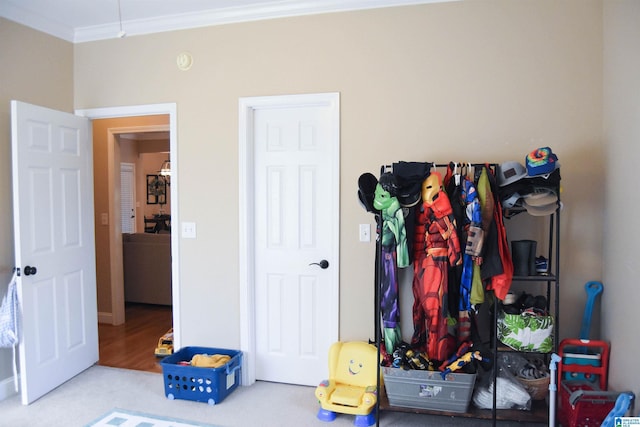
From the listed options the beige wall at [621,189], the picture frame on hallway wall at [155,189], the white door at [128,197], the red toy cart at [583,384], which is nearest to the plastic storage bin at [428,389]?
the red toy cart at [583,384]

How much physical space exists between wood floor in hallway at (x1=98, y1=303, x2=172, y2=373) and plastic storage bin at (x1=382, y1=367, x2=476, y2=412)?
1.99 meters

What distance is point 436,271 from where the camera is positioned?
239 centimetres

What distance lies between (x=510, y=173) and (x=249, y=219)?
70.7 inches

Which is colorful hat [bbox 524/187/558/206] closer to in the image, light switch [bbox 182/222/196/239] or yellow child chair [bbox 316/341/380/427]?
yellow child chair [bbox 316/341/380/427]

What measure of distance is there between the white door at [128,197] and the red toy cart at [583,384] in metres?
7.55

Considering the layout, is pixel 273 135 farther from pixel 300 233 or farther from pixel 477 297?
pixel 477 297

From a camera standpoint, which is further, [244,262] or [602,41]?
[244,262]

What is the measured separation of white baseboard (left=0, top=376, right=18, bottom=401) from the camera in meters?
2.94

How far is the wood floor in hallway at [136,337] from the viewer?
359 centimetres

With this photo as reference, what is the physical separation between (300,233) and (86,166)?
1846 mm

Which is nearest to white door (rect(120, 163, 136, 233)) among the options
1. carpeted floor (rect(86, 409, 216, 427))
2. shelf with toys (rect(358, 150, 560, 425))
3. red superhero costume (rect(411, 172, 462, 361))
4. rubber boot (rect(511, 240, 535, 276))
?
carpeted floor (rect(86, 409, 216, 427))

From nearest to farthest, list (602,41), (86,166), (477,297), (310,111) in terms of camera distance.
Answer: (477,297) → (602,41) → (310,111) → (86,166)

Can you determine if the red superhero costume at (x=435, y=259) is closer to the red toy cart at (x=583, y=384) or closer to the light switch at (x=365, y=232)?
the light switch at (x=365, y=232)

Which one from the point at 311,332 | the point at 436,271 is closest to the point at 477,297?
the point at 436,271
